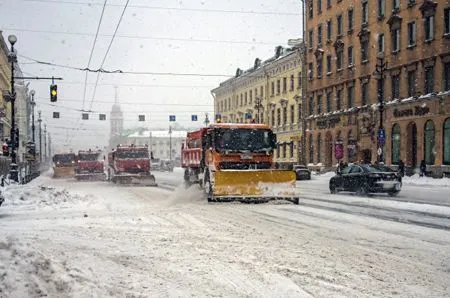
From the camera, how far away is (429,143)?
3778 cm

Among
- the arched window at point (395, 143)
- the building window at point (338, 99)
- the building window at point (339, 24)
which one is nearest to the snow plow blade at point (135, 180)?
the arched window at point (395, 143)

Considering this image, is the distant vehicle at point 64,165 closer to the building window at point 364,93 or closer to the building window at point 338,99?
the building window at point 338,99

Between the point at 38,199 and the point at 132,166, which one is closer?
the point at 38,199

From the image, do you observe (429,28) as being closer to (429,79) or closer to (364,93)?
(429,79)

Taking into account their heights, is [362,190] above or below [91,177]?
above

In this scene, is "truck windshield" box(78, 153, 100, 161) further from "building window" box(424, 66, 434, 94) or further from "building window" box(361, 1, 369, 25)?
"building window" box(424, 66, 434, 94)

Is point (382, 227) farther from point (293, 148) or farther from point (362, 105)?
point (293, 148)

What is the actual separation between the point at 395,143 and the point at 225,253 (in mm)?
35686

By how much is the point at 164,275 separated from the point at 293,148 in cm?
5396

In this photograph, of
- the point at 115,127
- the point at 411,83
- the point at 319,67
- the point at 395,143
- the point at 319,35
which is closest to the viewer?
the point at 411,83

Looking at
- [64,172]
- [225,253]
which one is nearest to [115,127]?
[64,172]

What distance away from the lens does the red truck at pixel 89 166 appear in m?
44.0

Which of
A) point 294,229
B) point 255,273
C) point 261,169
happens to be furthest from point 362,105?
point 255,273

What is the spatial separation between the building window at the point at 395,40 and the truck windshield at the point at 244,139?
1006 inches
